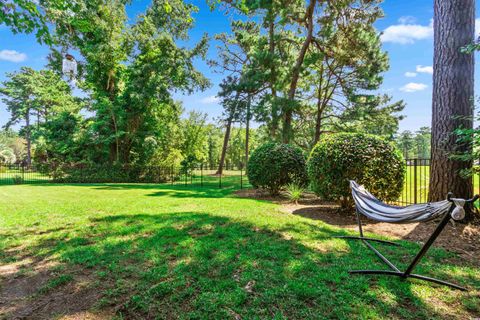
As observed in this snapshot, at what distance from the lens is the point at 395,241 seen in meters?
3.68

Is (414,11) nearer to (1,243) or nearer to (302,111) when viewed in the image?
(302,111)

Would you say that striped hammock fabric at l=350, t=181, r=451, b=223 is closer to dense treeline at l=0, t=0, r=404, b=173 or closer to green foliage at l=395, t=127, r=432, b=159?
dense treeline at l=0, t=0, r=404, b=173

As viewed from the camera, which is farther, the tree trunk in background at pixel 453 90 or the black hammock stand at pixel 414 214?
the tree trunk in background at pixel 453 90

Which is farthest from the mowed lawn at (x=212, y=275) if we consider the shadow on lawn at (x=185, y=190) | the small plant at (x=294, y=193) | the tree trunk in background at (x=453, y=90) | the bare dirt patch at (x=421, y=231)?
the shadow on lawn at (x=185, y=190)

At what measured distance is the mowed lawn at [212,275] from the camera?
80.0 inches

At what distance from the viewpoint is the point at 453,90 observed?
180 inches

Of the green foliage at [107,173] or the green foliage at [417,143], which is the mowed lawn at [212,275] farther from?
the green foliage at [417,143]

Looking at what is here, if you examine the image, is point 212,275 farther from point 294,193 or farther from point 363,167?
point 294,193

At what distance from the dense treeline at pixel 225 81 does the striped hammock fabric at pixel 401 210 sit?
925cm

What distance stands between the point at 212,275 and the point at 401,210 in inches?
80.5

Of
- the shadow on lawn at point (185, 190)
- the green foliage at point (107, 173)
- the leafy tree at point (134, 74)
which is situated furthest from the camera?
the leafy tree at point (134, 74)

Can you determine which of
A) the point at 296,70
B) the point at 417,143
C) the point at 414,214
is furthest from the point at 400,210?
the point at 417,143

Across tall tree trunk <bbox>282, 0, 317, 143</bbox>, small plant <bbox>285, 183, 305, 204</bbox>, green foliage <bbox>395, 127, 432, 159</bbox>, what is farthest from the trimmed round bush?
green foliage <bbox>395, 127, 432, 159</bbox>

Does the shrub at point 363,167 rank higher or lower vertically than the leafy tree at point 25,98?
lower
